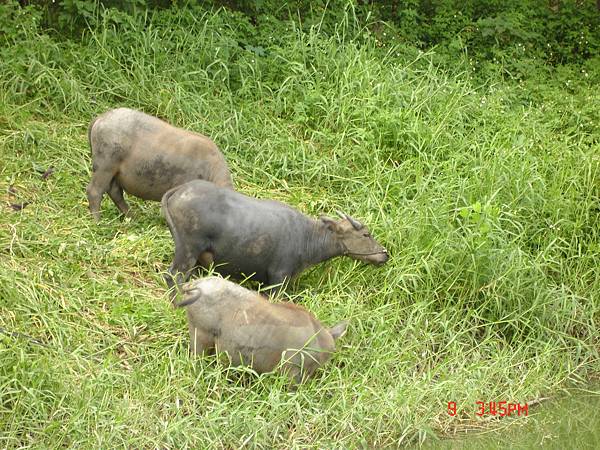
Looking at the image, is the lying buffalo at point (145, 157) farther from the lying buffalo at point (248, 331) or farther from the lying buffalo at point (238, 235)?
the lying buffalo at point (248, 331)

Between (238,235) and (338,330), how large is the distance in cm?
98

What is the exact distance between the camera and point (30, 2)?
1123 centimetres

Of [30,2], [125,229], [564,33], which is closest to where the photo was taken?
[125,229]

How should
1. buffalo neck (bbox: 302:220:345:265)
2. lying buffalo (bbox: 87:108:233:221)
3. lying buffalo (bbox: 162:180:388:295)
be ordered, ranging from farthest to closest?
lying buffalo (bbox: 87:108:233:221), buffalo neck (bbox: 302:220:345:265), lying buffalo (bbox: 162:180:388:295)

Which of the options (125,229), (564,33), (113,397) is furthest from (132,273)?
(564,33)

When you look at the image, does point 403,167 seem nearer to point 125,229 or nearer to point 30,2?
point 125,229

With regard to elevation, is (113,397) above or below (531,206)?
below

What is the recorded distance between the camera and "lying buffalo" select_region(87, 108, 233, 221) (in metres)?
8.59

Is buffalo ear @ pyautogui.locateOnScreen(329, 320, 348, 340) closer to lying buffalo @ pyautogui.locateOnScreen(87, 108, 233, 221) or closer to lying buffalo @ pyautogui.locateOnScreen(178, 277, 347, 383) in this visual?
lying buffalo @ pyautogui.locateOnScreen(178, 277, 347, 383)

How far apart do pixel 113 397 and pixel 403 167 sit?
150 inches

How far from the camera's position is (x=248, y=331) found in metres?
7.01
